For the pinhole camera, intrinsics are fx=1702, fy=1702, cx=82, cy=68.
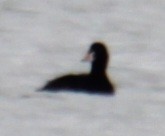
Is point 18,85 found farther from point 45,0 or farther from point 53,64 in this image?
point 45,0

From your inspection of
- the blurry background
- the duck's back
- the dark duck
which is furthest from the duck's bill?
the blurry background

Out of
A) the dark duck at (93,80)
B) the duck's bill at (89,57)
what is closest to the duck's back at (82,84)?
the dark duck at (93,80)

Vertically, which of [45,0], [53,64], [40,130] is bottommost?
[40,130]

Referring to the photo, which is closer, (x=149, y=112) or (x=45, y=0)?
(x=149, y=112)

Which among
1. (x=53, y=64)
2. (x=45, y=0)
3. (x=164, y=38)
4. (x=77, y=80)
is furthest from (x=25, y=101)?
(x=45, y=0)

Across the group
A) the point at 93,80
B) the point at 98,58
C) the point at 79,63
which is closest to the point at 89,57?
the point at 98,58

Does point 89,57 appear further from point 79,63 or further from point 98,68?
point 79,63

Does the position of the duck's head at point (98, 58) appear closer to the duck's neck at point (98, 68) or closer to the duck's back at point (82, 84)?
the duck's neck at point (98, 68)
